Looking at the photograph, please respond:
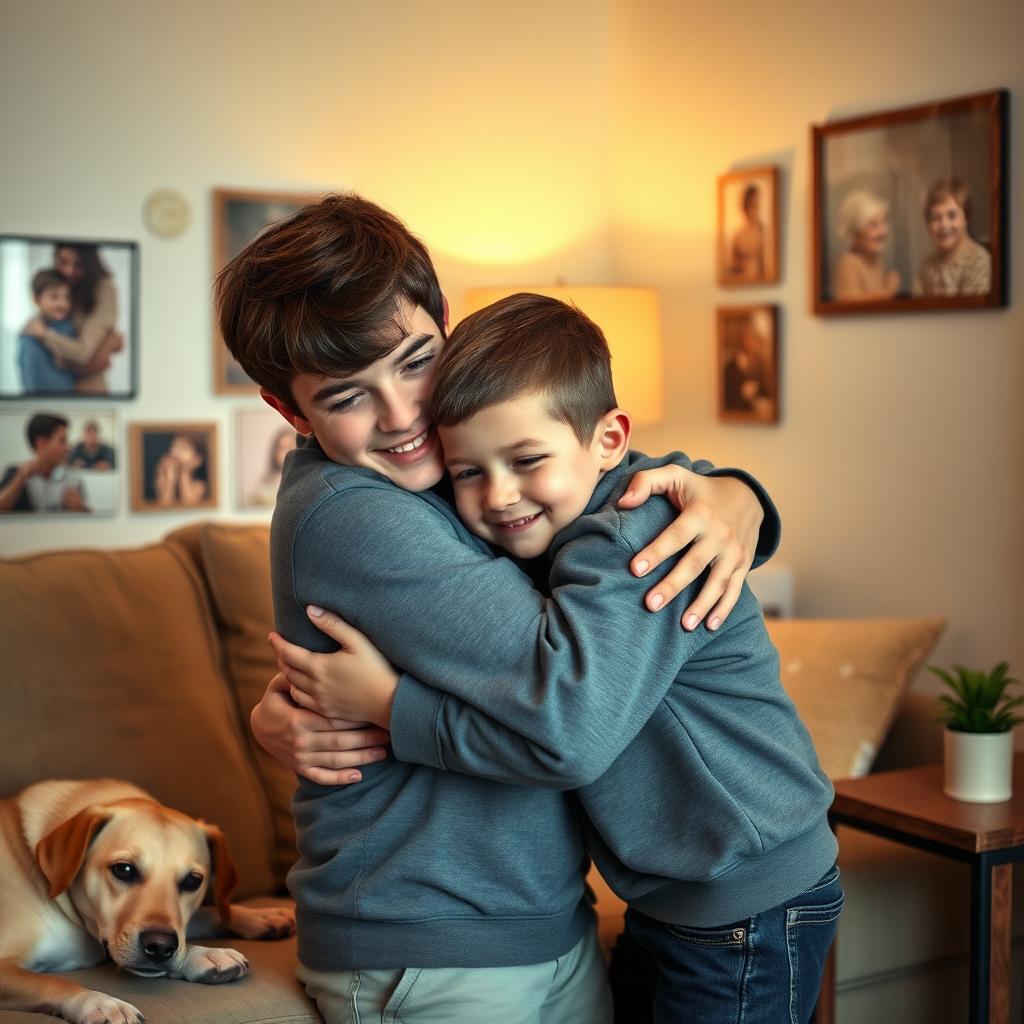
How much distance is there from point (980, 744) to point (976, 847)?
233 mm

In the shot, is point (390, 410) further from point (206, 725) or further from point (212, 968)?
point (206, 725)

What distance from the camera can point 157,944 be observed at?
1.73 metres

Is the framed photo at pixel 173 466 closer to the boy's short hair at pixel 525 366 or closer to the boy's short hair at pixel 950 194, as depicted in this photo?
the boy's short hair at pixel 950 194

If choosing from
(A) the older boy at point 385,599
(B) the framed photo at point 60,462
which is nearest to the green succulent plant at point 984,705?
(A) the older boy at point 385,599

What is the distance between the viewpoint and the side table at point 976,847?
2.03 m

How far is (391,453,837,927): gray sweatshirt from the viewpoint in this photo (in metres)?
1.31

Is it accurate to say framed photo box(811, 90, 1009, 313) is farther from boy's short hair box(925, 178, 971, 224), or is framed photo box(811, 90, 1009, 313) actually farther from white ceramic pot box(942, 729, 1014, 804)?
white ceramic pot box(942, 729, 1014, 804)

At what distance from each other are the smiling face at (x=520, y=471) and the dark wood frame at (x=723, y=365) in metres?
2.14

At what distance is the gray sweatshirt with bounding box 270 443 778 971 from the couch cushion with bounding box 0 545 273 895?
71 cm

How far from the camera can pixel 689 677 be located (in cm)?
142

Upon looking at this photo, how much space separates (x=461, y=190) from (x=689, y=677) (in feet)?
9.57

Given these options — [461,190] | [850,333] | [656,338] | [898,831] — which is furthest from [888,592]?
[461,190]

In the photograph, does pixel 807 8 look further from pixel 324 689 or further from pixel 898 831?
pixel 324 689

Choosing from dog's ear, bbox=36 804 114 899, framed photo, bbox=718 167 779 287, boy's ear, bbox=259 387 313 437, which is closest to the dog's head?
dog's ear, bbox=36 804 114 899
